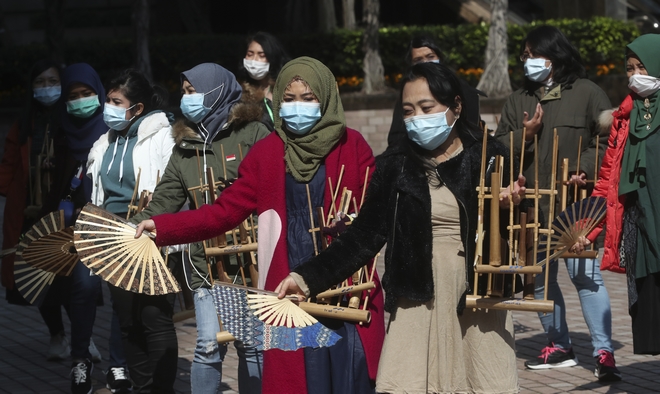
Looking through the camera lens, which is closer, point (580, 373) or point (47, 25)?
point (580, 373)

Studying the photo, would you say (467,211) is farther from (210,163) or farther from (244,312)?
(210,163)

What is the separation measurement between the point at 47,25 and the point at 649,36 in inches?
580

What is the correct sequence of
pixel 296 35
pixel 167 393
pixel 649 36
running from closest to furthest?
pixel 649 36, pixel 167 393, pixel 296 35

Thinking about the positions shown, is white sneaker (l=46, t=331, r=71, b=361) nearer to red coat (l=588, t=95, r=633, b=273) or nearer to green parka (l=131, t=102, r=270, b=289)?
green parka (l=131, t=102, r=270, b=289)

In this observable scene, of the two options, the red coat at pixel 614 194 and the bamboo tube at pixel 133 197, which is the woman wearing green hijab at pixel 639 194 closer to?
the red coat at pixel 614 194

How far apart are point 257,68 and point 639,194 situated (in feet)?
9.16

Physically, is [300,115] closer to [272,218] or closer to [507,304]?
[272,218]

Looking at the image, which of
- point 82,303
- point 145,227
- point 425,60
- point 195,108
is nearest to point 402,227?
point 145,227

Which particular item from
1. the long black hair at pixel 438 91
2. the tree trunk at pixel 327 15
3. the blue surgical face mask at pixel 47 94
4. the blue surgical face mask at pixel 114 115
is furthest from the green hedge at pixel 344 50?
the long black hair at pixel 438 91

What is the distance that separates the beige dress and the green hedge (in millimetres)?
16163

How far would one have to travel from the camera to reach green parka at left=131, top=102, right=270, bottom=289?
552 cm

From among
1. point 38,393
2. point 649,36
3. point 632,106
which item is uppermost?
point 649,36

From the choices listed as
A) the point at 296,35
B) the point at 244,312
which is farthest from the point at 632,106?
the point at 296,35

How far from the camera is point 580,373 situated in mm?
6793
